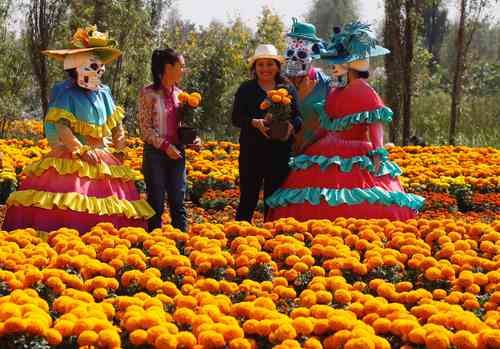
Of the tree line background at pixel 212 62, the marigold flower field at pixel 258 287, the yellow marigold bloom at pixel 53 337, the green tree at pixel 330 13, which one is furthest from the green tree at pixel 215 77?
the green tree at pixel 330 13

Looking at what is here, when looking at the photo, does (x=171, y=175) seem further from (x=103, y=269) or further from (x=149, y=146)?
(x=103, y=269)

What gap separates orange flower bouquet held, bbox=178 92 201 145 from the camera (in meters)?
6.39

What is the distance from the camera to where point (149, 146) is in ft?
21.2

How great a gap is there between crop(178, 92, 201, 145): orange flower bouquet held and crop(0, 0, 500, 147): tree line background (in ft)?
19.3

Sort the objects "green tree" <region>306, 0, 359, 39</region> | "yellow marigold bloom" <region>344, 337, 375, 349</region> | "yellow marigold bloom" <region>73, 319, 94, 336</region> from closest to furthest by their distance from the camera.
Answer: "yellow marigold bloom" <region>344, 337, 375, 349</region> → "yellow marigold bloom" <region>73, 319, 94, 336</region> → "green tree" <region>306, 0, 359, 39</region>

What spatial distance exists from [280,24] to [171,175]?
19.6 m

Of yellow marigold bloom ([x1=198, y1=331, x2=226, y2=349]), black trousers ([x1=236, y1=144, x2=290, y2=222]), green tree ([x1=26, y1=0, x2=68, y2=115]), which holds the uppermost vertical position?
green tree ([x1=26, y1=0, x2=68, y2=115])

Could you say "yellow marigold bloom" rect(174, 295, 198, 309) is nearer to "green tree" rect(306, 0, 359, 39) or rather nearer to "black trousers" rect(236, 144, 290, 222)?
"black trousers" rect(236, 144, 290, 222)

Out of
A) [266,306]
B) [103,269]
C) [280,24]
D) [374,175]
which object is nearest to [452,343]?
[266,306]

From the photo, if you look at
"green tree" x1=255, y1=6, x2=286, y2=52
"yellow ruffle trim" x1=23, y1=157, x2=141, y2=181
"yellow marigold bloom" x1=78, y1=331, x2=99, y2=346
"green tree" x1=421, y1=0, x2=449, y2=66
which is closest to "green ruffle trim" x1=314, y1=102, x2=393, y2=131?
"yellow ruffle trim" x1=23, y1=157, x2=141, y2=181

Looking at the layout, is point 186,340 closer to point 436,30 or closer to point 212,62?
point 212,62

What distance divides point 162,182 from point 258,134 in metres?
0.82

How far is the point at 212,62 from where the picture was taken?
19.8 meters

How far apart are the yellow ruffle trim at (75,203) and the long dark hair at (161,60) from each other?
997 mm
